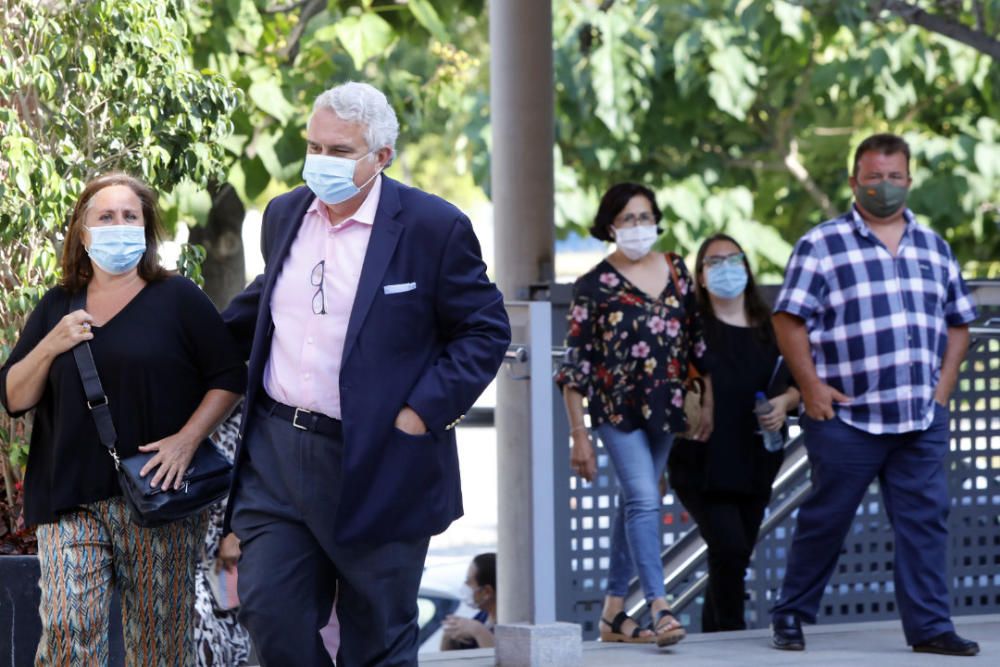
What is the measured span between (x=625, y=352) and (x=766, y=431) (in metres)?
0.87

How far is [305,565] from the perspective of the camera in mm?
4355

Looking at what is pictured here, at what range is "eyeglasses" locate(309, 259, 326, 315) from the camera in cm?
436

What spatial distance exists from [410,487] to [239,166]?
5.88 metres

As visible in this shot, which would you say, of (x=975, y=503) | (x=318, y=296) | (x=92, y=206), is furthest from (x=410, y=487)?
(x=975, y=503)

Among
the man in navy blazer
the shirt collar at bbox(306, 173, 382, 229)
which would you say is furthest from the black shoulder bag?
the shirt collar at bbox(306, 173, 382, 229)

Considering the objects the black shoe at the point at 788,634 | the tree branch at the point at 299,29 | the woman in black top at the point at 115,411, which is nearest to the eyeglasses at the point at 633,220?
the black shoe at the point at 788,634

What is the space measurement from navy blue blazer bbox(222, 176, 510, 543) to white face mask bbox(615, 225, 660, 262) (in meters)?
2.54

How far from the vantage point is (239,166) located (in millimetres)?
9914

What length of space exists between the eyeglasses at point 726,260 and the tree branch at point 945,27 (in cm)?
257

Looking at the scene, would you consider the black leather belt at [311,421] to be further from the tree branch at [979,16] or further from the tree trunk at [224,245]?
the tree branch at [979,16]

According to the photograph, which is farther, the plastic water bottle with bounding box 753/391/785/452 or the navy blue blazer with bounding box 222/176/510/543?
the plastic water bottle with bounding box 753/391/785/452

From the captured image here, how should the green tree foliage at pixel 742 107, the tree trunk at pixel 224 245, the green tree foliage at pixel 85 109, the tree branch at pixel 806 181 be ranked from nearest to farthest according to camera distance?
the green tree foliage at pixel 85 109 < the tree trunk at pixel 224 245 < the green tree foliage at pixel 742 107 < the tree branch at pixel 806 181

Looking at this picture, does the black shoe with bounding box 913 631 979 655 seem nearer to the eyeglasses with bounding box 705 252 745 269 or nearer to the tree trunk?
the eyeglasses with bounding box 705 252 745 269

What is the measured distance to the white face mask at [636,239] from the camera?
22.9 feet
